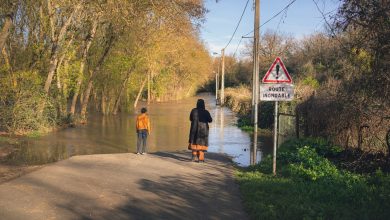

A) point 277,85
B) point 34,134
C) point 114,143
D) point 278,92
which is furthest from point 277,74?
point 34,134

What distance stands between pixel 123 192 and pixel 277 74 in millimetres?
4814

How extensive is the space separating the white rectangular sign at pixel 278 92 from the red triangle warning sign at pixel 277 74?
0.43 ft

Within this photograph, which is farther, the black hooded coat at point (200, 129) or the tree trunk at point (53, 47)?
the tree trunk at point (53, 47)

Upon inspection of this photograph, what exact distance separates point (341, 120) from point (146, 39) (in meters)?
26.3

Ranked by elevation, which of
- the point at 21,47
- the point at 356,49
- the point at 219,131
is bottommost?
the point at 219,131

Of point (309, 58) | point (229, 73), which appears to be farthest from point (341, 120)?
point (229, 73)

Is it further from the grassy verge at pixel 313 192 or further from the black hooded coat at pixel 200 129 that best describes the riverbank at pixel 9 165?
the grassy verge at pixel 313 192

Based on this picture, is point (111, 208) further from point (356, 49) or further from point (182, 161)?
point (182, 161)

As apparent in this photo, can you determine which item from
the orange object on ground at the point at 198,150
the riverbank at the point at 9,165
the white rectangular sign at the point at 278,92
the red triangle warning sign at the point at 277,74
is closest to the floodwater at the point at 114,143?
the riverbank at the point at 9,165

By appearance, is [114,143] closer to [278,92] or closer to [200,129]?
[200,129]

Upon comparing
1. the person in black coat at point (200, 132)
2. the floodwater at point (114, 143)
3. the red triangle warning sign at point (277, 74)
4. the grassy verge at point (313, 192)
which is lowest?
the floodwater at point (114, 143)

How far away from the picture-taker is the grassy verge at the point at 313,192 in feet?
25.7

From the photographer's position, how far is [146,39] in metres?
39.2

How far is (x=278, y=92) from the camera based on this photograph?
1166 cm
